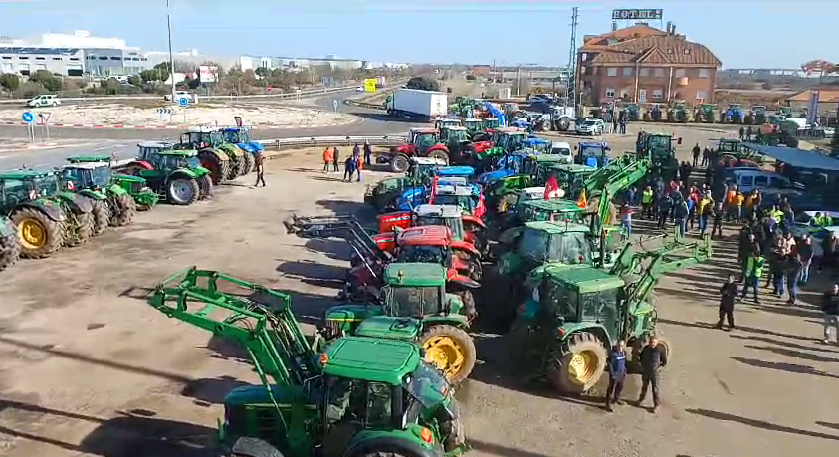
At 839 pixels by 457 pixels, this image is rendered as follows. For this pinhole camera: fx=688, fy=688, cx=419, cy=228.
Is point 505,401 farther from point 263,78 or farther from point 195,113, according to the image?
point 263,78

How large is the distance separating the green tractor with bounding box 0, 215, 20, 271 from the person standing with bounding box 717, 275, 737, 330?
1448cm

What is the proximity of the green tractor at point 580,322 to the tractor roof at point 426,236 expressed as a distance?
2476 millimetres

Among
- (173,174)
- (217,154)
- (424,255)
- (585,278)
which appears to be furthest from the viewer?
(217,154)

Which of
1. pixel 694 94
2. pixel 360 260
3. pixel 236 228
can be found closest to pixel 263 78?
pixel 694 94

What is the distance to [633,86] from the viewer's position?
64.0 metres

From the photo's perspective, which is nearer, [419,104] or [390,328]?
[390,328]

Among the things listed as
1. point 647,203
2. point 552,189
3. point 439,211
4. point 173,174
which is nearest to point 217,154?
point 173,174

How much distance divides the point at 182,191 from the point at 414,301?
48.0 ft

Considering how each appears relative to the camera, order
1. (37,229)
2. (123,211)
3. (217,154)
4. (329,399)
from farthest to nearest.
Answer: (217,154) < (123,211) < (37,229) < (329,399)

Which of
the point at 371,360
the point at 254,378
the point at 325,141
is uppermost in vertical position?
the point at 325,141

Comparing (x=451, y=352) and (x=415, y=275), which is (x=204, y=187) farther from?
(x=451, y=352)

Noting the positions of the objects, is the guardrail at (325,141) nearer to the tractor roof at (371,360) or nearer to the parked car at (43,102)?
the parked car at (43,102)

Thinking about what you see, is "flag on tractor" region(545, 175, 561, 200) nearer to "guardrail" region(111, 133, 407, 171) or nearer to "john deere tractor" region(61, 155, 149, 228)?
"john deere tractor" region(61, 155, 149, 228)

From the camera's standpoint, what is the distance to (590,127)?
44875mm
